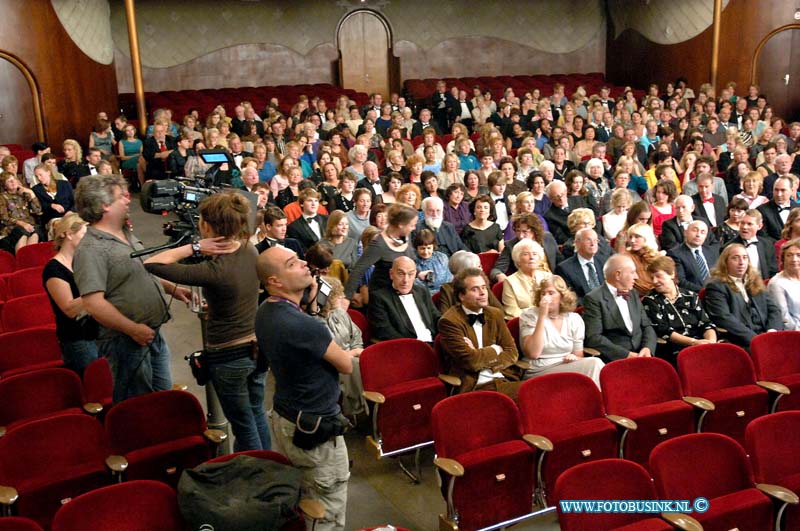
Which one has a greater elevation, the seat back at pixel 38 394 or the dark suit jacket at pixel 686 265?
the dark suit jacket at pixel 686 265

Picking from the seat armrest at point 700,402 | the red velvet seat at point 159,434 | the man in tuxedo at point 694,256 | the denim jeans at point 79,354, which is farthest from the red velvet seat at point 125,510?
the man in tuxedo at point 694,256

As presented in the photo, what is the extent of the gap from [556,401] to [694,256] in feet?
7.96

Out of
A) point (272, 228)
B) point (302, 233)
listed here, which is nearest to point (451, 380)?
point (272, 228)

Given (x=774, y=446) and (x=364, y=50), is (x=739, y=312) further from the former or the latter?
(x=364, y=50)

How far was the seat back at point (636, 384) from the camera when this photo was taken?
3.55m

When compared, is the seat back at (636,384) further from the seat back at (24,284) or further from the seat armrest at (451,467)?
the seat back at (24,284)

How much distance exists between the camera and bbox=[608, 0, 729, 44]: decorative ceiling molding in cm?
1359

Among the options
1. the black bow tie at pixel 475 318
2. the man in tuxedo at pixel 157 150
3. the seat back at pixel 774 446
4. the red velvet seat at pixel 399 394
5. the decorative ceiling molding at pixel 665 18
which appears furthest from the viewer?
the decorative ceiling molding at pixel 665 18

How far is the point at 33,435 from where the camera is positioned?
2.97 m

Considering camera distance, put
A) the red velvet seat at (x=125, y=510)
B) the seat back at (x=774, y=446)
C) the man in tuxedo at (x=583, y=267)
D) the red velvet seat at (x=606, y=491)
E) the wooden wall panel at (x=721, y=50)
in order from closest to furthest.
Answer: the red velvet seat at (x=125, y=510) < the red velvet seat at (x=606, y=491) < the seat back at (x=774, y=446) < the man in tuxedo at (x=583, y=267) < the wooden wall panel at (x=721, y=50)

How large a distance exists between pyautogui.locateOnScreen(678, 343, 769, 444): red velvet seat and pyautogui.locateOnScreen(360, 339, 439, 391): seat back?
4.17ft

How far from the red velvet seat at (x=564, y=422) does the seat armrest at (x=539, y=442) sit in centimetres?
6

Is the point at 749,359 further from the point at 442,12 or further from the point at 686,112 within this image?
the point at 442,12

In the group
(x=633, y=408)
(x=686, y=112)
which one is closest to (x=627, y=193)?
(x=633, y=408)
